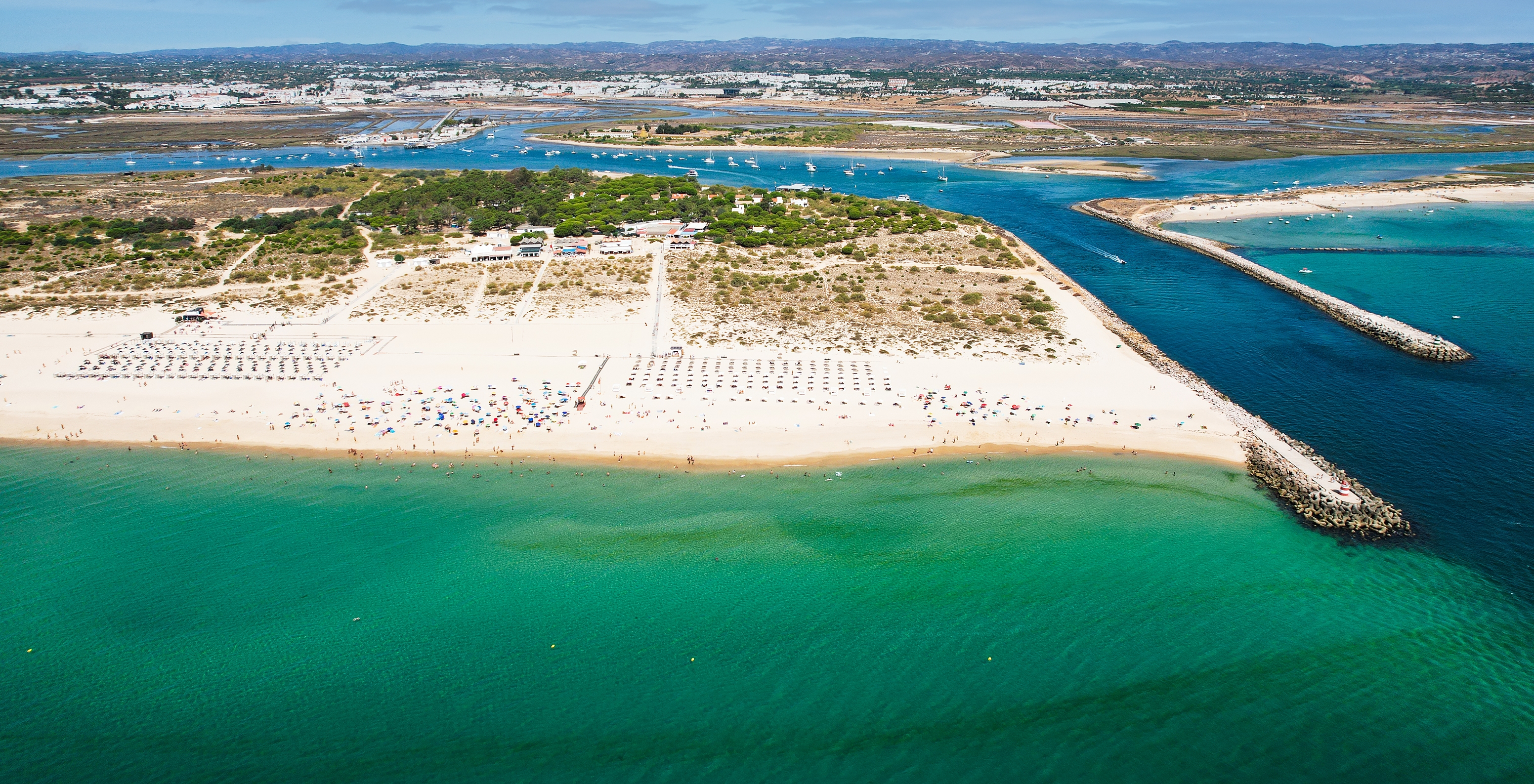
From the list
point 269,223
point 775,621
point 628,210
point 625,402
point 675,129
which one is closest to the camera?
point 775,621

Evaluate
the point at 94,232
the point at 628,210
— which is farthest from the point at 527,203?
the point at 94,232

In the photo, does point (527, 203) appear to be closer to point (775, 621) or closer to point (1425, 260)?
point (775, 621)

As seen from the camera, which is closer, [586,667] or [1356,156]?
[586,667]

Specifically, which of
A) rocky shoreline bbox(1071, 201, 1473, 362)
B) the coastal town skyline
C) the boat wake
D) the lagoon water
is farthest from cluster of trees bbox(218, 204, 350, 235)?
rocky shoreline bbox(1071, 201, 1473, 362)

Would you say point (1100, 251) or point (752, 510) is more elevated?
point (1100, 251)

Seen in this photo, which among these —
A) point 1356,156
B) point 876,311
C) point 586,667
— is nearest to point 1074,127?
point 1356,156

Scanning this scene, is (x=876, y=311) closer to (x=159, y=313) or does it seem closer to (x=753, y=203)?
(x=753, y=203)
